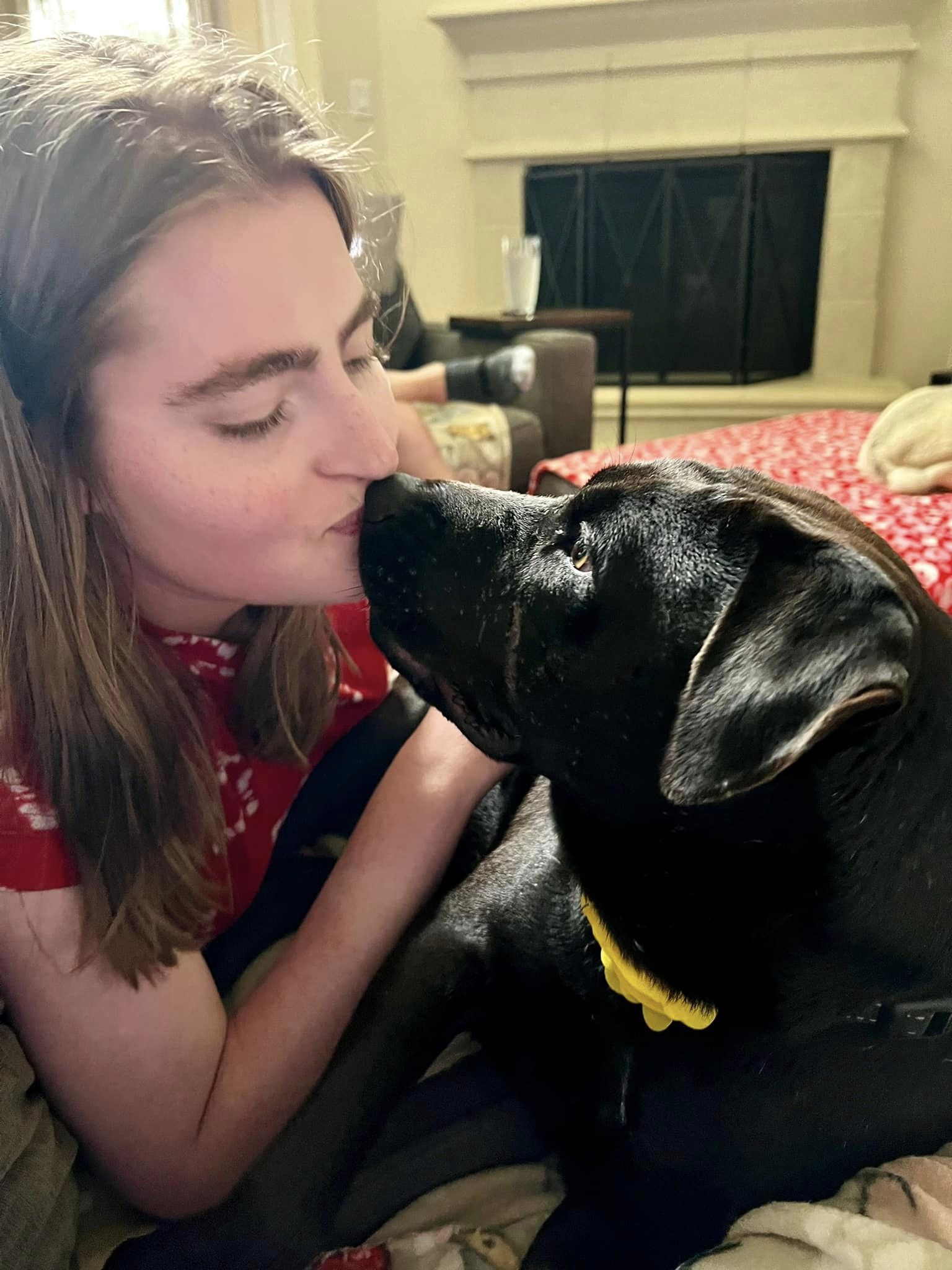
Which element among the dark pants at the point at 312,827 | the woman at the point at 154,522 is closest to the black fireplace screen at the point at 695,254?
the dark pants at the point at 312,827

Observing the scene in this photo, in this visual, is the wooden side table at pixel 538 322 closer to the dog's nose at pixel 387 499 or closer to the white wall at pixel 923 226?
the white wall at pixel 923 226

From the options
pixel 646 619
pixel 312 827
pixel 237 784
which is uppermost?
pixel 646 619

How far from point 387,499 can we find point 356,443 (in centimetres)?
6

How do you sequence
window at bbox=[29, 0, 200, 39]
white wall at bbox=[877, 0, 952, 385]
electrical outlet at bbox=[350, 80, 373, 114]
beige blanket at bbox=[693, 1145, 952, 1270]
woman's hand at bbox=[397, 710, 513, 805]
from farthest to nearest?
electrical outlet at bbox=[350, 80, 373, 114] < white wall at bbox=[877, 0, 952, 385] < window at bbox=[29, 0, 200, 39] < woman's hand at bbox=[397, 710, 513, 805] < beige blanket at bbox=[693, 1145, 952, 1270]

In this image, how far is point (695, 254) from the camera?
185 inches

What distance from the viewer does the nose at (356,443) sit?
0.81 meters

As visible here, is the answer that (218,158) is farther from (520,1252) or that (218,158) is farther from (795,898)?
(520,1252)

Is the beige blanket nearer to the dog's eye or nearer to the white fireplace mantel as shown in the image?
the dog's eye

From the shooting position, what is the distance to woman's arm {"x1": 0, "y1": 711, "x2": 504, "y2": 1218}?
74cm

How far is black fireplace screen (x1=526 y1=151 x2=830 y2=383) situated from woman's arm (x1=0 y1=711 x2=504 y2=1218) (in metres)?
4.36

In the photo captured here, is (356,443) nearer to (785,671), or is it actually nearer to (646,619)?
(646,619)

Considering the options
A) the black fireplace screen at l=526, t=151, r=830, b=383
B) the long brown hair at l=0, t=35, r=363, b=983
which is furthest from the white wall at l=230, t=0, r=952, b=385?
the long brown hair at l=0, t=35, r=363, b=983

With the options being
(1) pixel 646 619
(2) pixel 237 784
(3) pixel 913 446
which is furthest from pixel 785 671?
(3) pixel 913 446

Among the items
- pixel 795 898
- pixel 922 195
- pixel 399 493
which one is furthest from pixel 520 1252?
pixel 922 195
